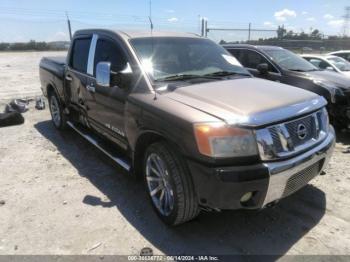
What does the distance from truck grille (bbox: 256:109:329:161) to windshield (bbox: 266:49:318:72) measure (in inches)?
155

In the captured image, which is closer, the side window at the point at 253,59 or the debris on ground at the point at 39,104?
the side window at the point at 253,59

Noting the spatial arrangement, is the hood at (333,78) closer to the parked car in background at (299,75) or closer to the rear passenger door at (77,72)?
the parked car in background at (299,75)

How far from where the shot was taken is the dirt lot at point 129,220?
296cm

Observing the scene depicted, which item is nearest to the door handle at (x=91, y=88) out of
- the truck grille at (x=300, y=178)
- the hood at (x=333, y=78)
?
the truck grille at (x=300, y=178)

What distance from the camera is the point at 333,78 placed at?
6324 mm

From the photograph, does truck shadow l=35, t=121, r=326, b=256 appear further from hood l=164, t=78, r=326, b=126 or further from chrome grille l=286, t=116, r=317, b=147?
hood l=164, t=78, r=326, b=126

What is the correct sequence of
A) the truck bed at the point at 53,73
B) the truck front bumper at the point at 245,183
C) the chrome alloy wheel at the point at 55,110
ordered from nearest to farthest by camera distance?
the truck front bumper at the point at 245,183
the truck bed at the point at 53,73
the chrome alloy wheel at the point at 55,110

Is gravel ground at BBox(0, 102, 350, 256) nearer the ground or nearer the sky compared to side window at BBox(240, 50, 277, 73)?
nearer the ground

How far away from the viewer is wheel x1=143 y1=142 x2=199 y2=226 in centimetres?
280

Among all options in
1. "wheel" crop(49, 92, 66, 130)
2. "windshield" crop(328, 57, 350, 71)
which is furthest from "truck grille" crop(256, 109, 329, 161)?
"windshield" crop(328, 57, 350, 71)

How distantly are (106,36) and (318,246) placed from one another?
332 cm

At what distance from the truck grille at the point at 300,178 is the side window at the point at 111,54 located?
2.15m

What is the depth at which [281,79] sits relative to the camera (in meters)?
6.68

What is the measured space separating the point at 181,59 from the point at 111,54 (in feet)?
2.85
